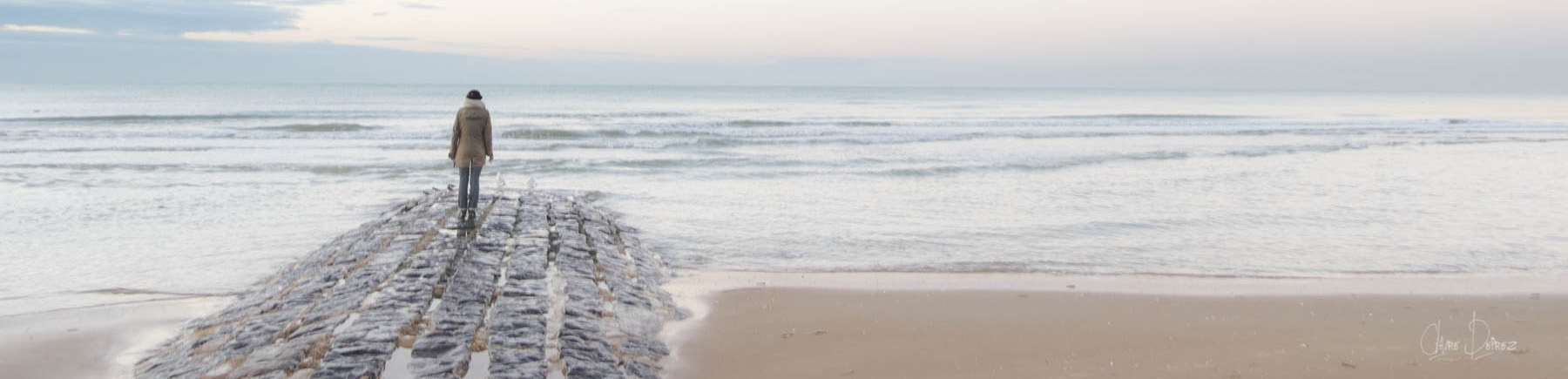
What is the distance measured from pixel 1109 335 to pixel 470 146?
20.9ft

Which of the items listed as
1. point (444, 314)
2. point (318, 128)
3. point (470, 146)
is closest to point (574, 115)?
point (318, 128)

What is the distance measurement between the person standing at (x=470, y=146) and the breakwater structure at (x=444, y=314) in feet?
4.29

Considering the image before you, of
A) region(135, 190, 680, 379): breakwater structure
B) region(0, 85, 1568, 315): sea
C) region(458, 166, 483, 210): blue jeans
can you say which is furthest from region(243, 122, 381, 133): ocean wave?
region(135, 190, 680, 379): breakwater structure

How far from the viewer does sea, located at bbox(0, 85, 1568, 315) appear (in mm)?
8781

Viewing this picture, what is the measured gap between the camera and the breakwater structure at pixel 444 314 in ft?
15.1

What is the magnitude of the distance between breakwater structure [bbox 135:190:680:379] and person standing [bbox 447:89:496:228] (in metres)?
1.31

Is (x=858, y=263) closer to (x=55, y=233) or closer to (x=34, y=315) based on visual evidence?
(x=34, y=315)

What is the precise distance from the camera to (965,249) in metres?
9.47

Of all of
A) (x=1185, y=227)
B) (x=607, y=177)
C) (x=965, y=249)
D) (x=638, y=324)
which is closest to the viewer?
(x=638, y=324)

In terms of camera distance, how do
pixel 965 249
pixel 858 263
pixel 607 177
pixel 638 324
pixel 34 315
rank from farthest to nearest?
1. pixel 607 177
2. pixel 965 249
3. pixel 858 263
4. pixel 34 315
5. pixel 638 324

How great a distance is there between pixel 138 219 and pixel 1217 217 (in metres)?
11.2

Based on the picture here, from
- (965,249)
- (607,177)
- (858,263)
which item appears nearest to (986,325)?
(858,263)

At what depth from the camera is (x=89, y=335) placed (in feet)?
19.1

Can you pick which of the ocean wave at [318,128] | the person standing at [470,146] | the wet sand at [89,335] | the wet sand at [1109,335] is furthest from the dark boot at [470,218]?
the ocean wave at [318,128]
